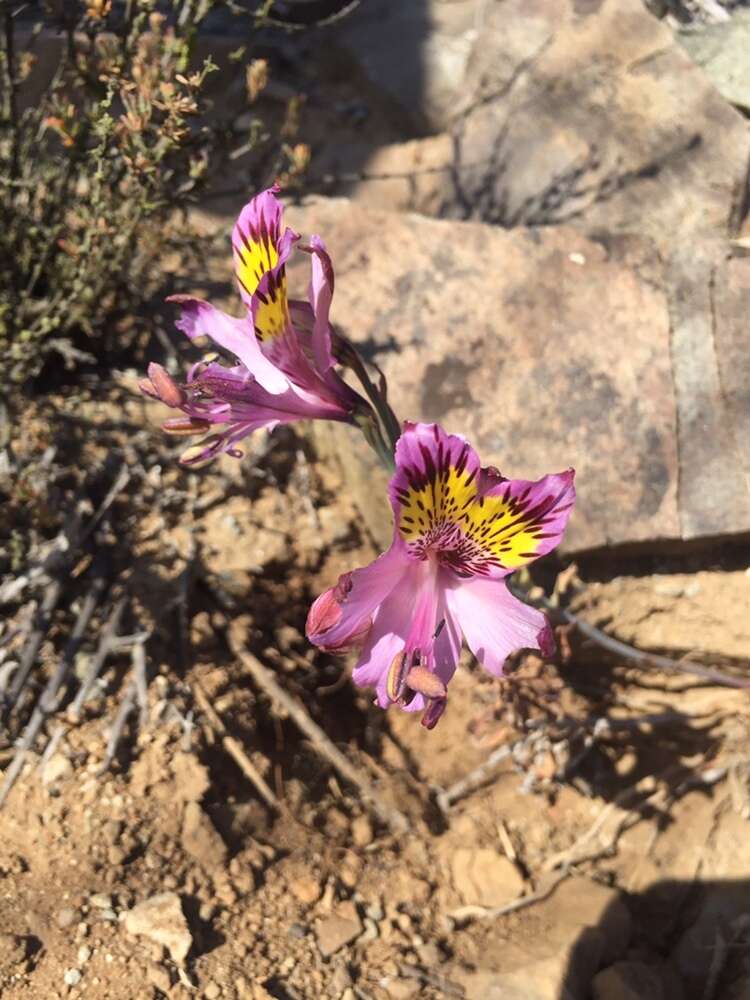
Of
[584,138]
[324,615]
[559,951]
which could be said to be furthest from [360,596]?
[584,138]

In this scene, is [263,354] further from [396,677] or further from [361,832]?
[361,832]

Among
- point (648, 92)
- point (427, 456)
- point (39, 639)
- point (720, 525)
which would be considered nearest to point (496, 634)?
point (427, 456)

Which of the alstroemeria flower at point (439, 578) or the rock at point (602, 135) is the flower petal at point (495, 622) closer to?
the alstroemeria flower at point (439, 578)

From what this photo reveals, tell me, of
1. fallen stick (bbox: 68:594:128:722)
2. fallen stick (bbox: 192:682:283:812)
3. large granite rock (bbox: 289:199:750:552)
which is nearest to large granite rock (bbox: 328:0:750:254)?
large granite rock (bbox: 289:199:750:552)

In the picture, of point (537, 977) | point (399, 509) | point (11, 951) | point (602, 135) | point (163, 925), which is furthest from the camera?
point (602, 135)

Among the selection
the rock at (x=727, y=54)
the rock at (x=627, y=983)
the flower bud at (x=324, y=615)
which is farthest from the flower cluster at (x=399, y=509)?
the rock at (x=727, y=54)

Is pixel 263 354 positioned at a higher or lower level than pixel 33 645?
higher

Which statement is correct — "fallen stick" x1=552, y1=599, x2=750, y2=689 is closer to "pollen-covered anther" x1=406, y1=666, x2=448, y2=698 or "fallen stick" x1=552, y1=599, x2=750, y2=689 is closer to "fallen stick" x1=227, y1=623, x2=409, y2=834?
"fallen stick" x1=227, y1=623, x2=409, y2=834
